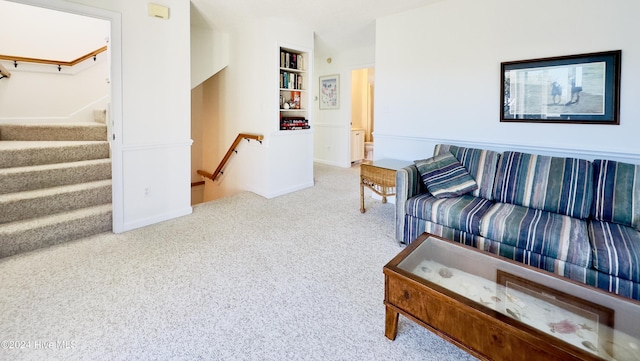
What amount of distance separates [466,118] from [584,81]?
964mm

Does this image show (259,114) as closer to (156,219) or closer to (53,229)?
(156,219)

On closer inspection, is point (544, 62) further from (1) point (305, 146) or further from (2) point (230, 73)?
(2) point (230, 73)

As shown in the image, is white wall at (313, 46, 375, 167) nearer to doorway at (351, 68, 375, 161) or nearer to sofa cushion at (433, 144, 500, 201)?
doorway at (351, 68, 375, 161)

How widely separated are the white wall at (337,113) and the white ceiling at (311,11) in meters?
1.13

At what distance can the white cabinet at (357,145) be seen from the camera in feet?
22.5

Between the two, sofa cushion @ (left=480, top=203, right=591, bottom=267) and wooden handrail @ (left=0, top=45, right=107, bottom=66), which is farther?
wooden handrail @ (left=0, top=45, right=107, bottom=66)

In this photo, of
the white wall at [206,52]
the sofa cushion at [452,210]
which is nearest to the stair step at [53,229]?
the white wall at [206,52]


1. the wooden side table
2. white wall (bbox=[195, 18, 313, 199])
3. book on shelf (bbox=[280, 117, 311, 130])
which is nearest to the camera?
the wooden side table

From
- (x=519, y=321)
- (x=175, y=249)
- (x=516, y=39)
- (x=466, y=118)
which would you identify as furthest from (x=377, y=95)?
(x=519, y=321)

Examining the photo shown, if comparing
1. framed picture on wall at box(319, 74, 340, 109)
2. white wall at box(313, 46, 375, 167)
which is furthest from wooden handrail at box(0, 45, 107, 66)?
framed picture on wall at box(319, 74, 340, 109)

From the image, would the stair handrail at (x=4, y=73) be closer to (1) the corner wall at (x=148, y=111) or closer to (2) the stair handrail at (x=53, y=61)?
(2) the stair handrail at (x=53, y=61)

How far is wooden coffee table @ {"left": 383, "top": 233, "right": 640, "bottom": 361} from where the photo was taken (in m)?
1.14

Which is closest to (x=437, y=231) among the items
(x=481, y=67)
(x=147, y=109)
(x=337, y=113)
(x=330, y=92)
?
(x=481, y=67)

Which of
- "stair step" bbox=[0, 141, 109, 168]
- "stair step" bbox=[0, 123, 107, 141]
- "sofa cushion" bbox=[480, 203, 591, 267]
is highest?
"stair step" bbox=[0, 123, 107, 141]
